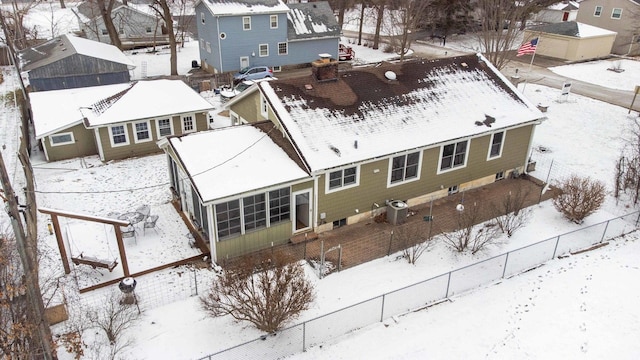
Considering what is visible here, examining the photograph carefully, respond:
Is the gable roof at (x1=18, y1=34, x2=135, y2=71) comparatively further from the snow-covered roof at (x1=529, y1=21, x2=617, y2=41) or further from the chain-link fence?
the snow-covered roof at (x1=529, y1=21, x2=617, y2=41)

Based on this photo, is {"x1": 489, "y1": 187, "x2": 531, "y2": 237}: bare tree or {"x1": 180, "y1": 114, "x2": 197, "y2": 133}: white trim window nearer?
{"x1": 489, "y1": 187, "x2": 531, "y2": 237}: bare tree

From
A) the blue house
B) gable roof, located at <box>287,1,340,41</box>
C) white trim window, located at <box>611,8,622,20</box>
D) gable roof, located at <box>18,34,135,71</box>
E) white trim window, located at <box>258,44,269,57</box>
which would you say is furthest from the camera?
white trim window, located at <box>611,8,622,20</box>

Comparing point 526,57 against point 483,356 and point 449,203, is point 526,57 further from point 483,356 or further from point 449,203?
point 483,356

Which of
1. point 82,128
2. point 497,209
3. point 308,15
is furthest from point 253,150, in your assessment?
point 308,15

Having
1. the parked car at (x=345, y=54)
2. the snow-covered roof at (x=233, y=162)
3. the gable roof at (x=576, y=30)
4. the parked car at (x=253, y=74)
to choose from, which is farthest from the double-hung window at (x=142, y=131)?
the gable roof at (x=576, y=30)

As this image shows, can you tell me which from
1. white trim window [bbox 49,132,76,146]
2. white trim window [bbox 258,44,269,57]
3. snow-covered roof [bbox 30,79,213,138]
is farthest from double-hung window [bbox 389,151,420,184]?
white trim window [bbox 258,44,269,57]

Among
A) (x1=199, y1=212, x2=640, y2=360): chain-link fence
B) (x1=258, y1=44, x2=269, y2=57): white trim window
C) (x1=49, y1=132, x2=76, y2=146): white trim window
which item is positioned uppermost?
(x1=258, y1=44, x2=269, y2=57): white trim window
